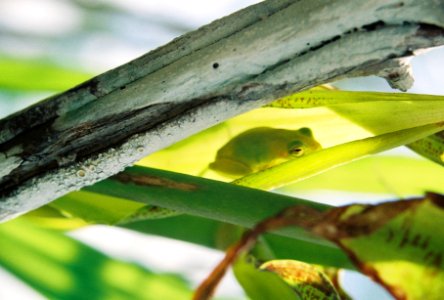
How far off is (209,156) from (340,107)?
62mm

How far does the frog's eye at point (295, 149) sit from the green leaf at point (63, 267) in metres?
0.16

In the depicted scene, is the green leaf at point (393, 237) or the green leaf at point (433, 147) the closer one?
the green leaf at point (393, 237)

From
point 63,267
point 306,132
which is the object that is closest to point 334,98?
point 306,132

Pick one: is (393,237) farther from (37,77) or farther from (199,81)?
(37,77)

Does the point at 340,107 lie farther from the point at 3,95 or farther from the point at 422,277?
the point at 3,95

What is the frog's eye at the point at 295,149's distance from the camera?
272 millimetres

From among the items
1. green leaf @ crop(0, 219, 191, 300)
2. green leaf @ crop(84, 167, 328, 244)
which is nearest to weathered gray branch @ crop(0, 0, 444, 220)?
green leaf @ crop(84, 167, 328, 244)

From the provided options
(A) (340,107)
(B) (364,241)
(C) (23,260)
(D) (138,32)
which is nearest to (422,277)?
(B) (364,241)

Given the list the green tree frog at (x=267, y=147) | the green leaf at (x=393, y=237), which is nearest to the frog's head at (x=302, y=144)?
the green tree frog at (x=267, y=147)

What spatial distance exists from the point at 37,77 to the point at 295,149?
217 millimetres

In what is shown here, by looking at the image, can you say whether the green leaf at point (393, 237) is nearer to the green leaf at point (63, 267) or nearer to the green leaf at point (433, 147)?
the green leaf at point (433, 147)

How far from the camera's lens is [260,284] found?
0.26 metres

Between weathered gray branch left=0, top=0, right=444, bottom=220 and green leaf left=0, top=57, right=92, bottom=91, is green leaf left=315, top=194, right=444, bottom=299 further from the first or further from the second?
green leaf left=0, top=57, right=92, bottom=91

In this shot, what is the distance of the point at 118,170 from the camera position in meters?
0.24
